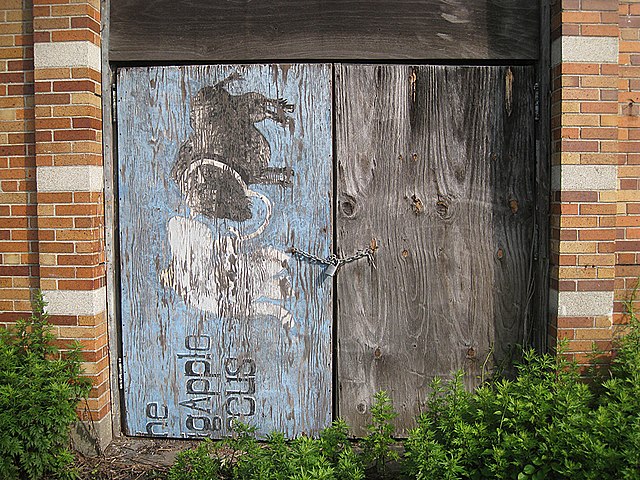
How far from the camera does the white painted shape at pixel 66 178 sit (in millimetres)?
3863

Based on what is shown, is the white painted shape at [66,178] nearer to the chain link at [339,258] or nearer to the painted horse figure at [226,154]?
the painted horse figure at [226,154]

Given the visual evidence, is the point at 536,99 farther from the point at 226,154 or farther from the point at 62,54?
the point at 62,54

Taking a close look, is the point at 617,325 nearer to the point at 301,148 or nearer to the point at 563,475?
the point at 563,475

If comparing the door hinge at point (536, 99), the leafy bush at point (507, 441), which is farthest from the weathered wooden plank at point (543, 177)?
the leafy bush at point (507, 441)

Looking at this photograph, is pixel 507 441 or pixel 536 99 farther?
pixel 536 99

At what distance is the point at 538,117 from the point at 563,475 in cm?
215

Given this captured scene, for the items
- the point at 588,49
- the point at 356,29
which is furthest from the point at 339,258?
the point at 588,49

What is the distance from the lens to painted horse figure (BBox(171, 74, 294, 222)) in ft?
13.2

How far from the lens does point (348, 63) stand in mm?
3992

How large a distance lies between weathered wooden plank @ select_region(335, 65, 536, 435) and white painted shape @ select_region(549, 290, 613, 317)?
306mm

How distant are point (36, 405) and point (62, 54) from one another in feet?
7.00

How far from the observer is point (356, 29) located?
3932 mm

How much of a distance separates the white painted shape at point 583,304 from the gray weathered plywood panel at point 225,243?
4.74 feet

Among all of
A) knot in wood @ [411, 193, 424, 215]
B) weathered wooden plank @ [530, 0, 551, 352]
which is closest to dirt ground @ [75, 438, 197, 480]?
knot in wood @ [411, 193, 424, 215]
